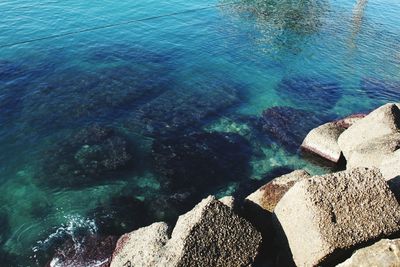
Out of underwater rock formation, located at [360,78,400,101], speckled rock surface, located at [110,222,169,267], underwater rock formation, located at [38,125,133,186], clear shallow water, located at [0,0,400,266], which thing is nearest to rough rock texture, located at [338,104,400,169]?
clear shallow water, located at [0,0,400,266]

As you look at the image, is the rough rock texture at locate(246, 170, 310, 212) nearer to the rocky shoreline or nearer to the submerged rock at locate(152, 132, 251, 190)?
the rocky shoreline

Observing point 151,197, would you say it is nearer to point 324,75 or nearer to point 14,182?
point 14,182

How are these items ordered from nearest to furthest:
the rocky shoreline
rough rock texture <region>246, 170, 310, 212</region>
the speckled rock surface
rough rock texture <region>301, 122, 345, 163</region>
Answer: the rocky shoreline
the speckled rock surface
rough rock texture <region>246, 170, 310, 212</region>
rough rock texture <region>301, 122, 345, 163</region>

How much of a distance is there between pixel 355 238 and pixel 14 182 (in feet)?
58.8

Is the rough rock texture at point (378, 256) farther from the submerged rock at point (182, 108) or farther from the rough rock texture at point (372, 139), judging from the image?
the submerged rock at point (182, 108)

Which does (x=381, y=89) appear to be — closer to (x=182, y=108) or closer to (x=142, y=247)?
(x=182, y=108)

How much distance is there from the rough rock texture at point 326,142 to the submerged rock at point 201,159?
398 cm

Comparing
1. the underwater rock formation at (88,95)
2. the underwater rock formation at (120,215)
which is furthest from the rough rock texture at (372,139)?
the underwater rock formation at (88,95)

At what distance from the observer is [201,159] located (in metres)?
24.2

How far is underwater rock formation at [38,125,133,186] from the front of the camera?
22.2 metres

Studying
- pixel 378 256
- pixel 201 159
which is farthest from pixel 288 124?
pixel 378 256

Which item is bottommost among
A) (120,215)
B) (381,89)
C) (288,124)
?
(381,89)

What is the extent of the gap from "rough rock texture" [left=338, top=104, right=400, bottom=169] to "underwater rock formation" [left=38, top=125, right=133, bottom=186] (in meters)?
12.9

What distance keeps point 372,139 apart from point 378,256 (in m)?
10.4
